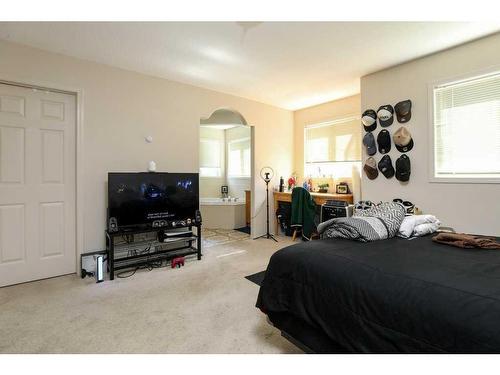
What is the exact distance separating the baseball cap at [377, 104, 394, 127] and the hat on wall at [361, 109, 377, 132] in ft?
0.24

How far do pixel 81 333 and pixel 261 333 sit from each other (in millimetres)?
1294

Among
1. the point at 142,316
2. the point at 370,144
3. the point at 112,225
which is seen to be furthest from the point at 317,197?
the point at 142,316

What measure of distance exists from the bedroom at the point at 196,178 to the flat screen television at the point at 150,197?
0.06ft

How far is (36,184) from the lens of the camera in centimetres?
286

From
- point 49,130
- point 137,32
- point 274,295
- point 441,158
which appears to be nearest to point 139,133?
point 49,130

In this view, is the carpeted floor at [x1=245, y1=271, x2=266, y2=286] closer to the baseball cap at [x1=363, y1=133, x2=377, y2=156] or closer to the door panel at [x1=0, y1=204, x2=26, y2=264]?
the baseball cap at [x1=363, y1=133, x2=377, y2=156]

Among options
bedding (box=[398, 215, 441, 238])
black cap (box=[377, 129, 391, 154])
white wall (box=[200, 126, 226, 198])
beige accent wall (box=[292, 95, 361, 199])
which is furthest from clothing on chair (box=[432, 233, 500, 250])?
white wall (box=[200, 126, 226, 198])

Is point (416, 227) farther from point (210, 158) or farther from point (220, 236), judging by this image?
point (210, 158)

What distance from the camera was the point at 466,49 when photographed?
273cm

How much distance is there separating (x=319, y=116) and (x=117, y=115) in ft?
11.3

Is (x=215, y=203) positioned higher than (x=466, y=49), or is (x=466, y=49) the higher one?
(x=466, y=49)
